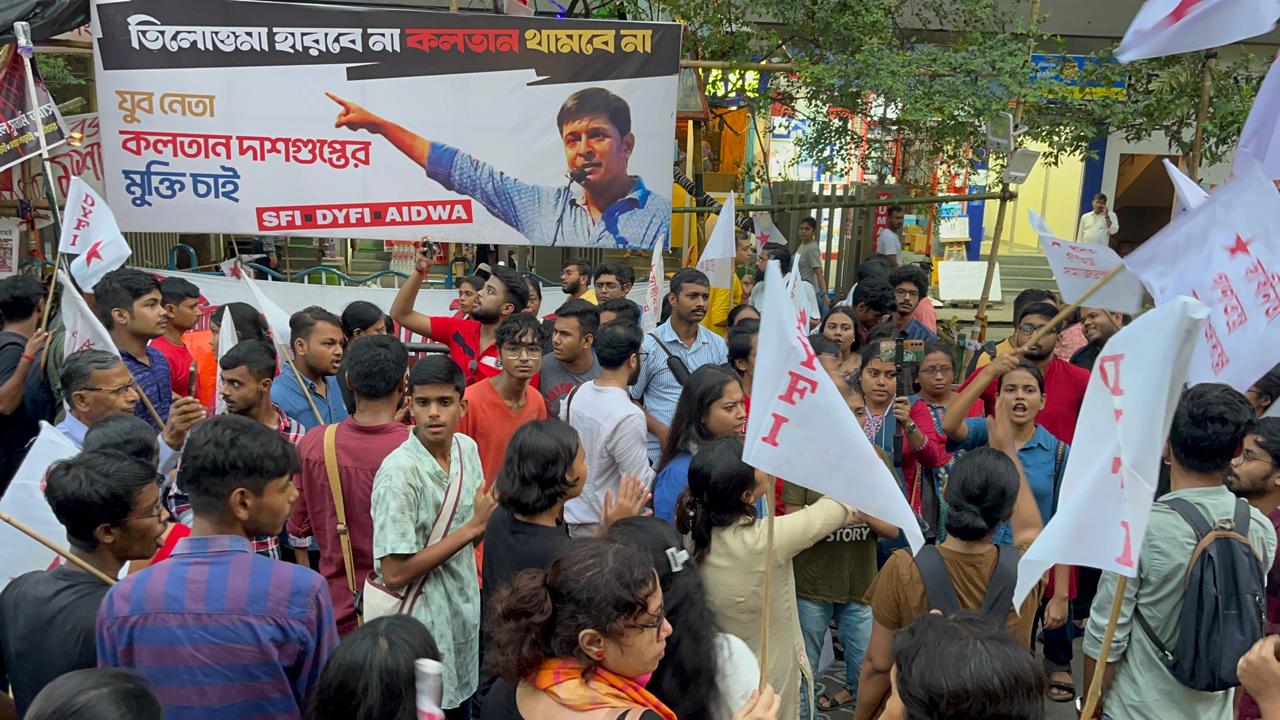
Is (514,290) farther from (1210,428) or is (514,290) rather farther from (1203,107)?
(1203,107)

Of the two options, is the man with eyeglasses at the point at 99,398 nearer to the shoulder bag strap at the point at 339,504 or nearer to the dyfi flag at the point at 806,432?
the shoulder bag strap at the point at 339,504

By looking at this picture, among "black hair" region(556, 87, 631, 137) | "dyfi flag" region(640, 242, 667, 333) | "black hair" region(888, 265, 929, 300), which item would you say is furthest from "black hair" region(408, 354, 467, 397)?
"black hair" region(556, 87, 631, 137)

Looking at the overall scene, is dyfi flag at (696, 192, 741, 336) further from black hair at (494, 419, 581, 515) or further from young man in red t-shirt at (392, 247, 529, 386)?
black hair at (494, 419, 581, 515)

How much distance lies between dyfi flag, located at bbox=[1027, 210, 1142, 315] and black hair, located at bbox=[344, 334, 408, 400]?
2.59 meters

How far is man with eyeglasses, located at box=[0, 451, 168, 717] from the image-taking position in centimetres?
271

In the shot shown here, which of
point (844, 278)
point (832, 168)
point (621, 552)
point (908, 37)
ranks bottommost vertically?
point (844, 278)

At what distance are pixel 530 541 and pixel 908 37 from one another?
8.27 meters

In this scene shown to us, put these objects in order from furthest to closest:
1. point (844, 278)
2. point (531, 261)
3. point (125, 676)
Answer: point (844, 278) < point (531, 261) < point (125, 676)

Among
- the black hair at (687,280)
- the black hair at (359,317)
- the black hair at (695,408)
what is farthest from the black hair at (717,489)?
the black hair at (359,317)

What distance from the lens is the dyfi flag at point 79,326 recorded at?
4.56 metres

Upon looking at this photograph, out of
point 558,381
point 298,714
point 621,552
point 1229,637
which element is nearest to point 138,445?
point 298,714

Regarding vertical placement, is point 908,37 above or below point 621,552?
above

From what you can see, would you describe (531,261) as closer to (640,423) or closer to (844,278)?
(844,278)

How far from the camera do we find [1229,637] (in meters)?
3.24
